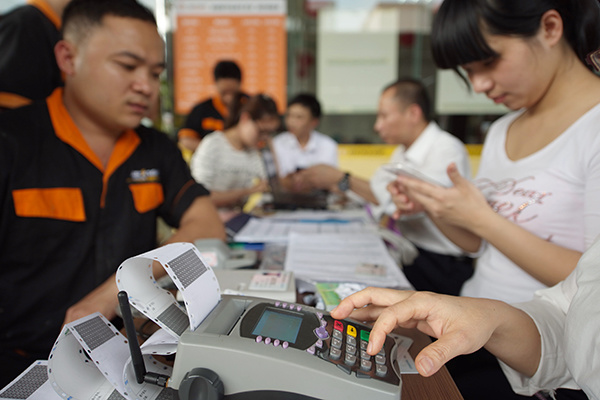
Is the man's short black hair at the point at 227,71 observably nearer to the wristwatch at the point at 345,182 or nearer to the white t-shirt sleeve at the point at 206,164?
the white t-shirt sleeve at the point at 206,164

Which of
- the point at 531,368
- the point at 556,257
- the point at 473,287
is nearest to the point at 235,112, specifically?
the point at 473,287

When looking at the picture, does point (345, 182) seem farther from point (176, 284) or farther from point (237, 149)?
point (176, 284)

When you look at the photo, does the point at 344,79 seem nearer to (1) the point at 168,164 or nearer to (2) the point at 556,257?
(1) the point at 168,164

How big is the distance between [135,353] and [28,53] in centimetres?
145

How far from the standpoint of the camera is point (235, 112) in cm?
275

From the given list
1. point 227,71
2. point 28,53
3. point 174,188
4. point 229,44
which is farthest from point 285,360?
point 229,44

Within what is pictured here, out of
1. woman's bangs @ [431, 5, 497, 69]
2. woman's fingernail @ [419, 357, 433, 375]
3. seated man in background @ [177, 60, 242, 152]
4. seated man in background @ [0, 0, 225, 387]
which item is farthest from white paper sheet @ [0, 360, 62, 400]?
seated man in background @ [177, 60, 242, 152]

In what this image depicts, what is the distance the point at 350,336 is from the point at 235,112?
8.02 feet

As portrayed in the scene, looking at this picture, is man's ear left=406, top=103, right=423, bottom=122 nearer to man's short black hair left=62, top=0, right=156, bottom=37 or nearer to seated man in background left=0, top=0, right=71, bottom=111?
man's short black hair left=62, top=0, right=156, bottom=37

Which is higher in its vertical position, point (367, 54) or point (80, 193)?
point (367, 54)

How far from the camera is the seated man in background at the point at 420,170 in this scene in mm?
1537

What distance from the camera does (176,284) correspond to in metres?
0.45

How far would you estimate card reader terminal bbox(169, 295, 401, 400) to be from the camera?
0.41m

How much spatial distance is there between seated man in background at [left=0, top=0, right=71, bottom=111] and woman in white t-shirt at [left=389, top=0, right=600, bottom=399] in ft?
4.61
